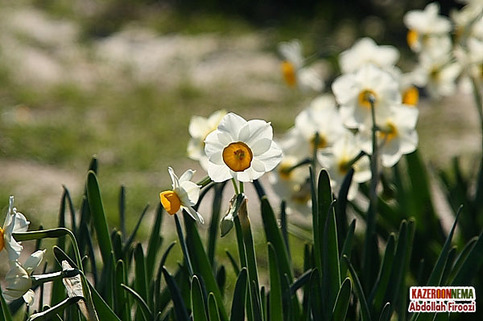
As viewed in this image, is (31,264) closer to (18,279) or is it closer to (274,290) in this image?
(18,279)

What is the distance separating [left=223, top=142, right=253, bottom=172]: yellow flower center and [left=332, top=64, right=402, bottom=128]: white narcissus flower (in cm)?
53

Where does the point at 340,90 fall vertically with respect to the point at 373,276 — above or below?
above

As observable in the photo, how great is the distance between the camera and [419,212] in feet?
7.06

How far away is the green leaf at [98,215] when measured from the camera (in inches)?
56.2

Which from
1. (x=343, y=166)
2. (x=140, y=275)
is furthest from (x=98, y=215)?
(x=343, y=166)

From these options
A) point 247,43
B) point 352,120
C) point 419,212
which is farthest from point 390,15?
point 352,120

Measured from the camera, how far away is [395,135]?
172 cm

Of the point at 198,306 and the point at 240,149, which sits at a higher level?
the point at 240,149

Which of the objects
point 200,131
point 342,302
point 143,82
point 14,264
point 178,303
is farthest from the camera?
point 143,82

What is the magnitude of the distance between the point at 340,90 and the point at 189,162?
2.32m

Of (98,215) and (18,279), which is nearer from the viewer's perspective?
(18,279)

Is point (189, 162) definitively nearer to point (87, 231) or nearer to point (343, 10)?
point (87, 231)

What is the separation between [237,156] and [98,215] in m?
0.37

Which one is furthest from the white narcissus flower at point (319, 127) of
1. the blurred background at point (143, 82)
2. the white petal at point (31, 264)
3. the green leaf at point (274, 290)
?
the blurred background at point (143, 82)
